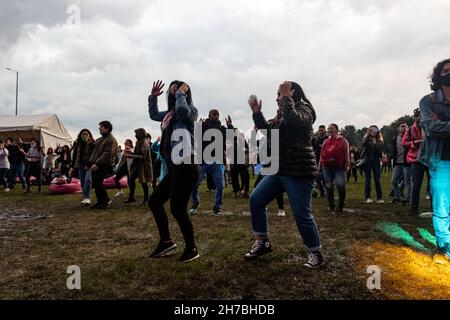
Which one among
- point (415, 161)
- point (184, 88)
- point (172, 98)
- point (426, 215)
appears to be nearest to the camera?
point (184, 88)

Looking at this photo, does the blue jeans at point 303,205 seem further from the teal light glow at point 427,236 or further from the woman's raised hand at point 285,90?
the teal light glow at point 427,236

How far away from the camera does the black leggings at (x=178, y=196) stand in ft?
13.8

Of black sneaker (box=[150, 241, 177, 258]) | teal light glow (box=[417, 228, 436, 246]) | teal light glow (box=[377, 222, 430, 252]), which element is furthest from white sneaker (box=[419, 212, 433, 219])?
black sneaker (box=[150, 241, 177, 258])

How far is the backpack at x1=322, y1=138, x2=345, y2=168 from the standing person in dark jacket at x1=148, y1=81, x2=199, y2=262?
434 centimetres

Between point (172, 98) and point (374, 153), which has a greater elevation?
point (172, 98)

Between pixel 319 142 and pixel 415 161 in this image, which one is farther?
pixel 319 142

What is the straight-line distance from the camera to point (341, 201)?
7.91 meters

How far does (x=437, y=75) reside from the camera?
425 cm

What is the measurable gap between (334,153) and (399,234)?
257cm

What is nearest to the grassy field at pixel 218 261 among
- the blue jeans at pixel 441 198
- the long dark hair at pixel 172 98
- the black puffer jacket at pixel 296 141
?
the blue jeans at pixel 441 198

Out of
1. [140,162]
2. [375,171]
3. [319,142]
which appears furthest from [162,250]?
[319,142]

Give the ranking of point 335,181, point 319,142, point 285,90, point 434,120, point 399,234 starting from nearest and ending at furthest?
1. point 285,90
2. point 434,120
3. point 399,234
4. point 335,181
5. point 319,142

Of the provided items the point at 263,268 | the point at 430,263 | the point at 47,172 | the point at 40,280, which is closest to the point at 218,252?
the point at 263,268

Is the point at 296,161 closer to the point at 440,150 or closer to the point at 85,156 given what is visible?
the point at 440,150
